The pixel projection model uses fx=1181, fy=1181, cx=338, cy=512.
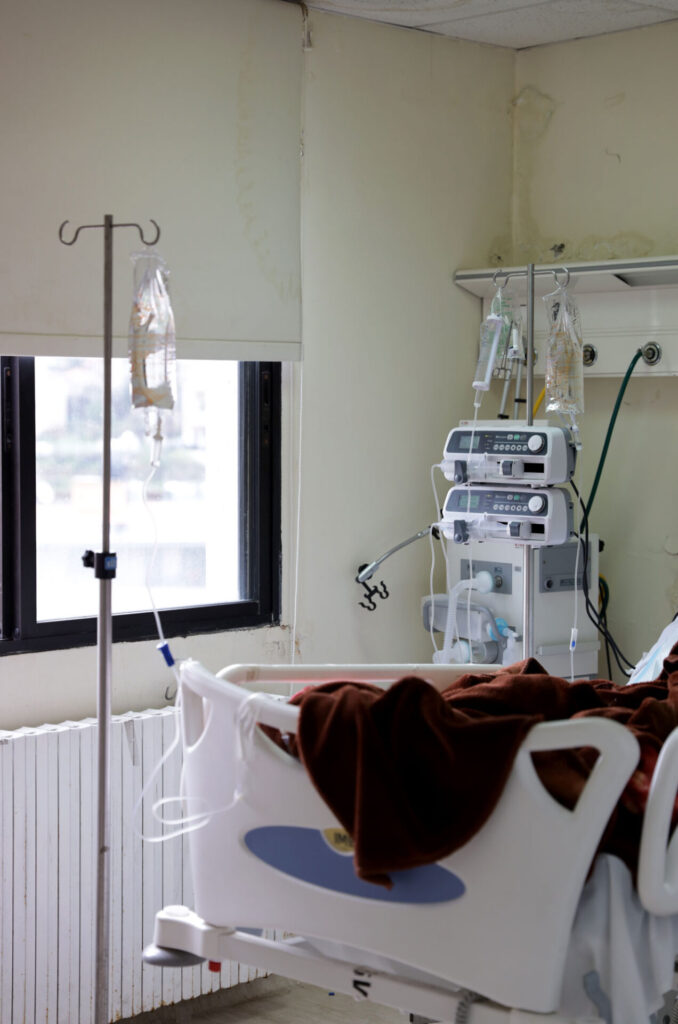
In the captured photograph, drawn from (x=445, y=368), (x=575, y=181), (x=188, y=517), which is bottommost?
(x=188, y=517)

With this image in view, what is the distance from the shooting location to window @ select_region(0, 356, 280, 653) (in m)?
2.83

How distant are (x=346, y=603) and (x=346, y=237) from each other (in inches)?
40.9

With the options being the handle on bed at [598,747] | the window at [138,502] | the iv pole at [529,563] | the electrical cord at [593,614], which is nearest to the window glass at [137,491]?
the window at [138,502]

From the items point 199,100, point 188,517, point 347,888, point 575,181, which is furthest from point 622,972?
point 575,181

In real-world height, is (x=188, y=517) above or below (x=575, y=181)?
below

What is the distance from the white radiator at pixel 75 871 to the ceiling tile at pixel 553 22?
2129mm

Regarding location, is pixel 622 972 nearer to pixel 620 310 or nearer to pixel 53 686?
pixel 53 686

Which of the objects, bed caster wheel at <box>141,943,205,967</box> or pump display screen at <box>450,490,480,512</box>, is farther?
pump display screen at <box>450,490,480,512</box>

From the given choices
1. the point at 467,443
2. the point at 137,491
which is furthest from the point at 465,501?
the point at 137,491

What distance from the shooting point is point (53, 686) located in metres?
2.87

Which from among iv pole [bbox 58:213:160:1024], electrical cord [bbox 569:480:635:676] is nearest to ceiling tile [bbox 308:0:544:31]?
electrical cord [bbox 569:480:635:676]

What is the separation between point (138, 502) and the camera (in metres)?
3.06

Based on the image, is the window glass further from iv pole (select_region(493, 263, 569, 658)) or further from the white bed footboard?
the white bed footboard

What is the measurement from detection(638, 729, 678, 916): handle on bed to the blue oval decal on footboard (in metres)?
0.26
